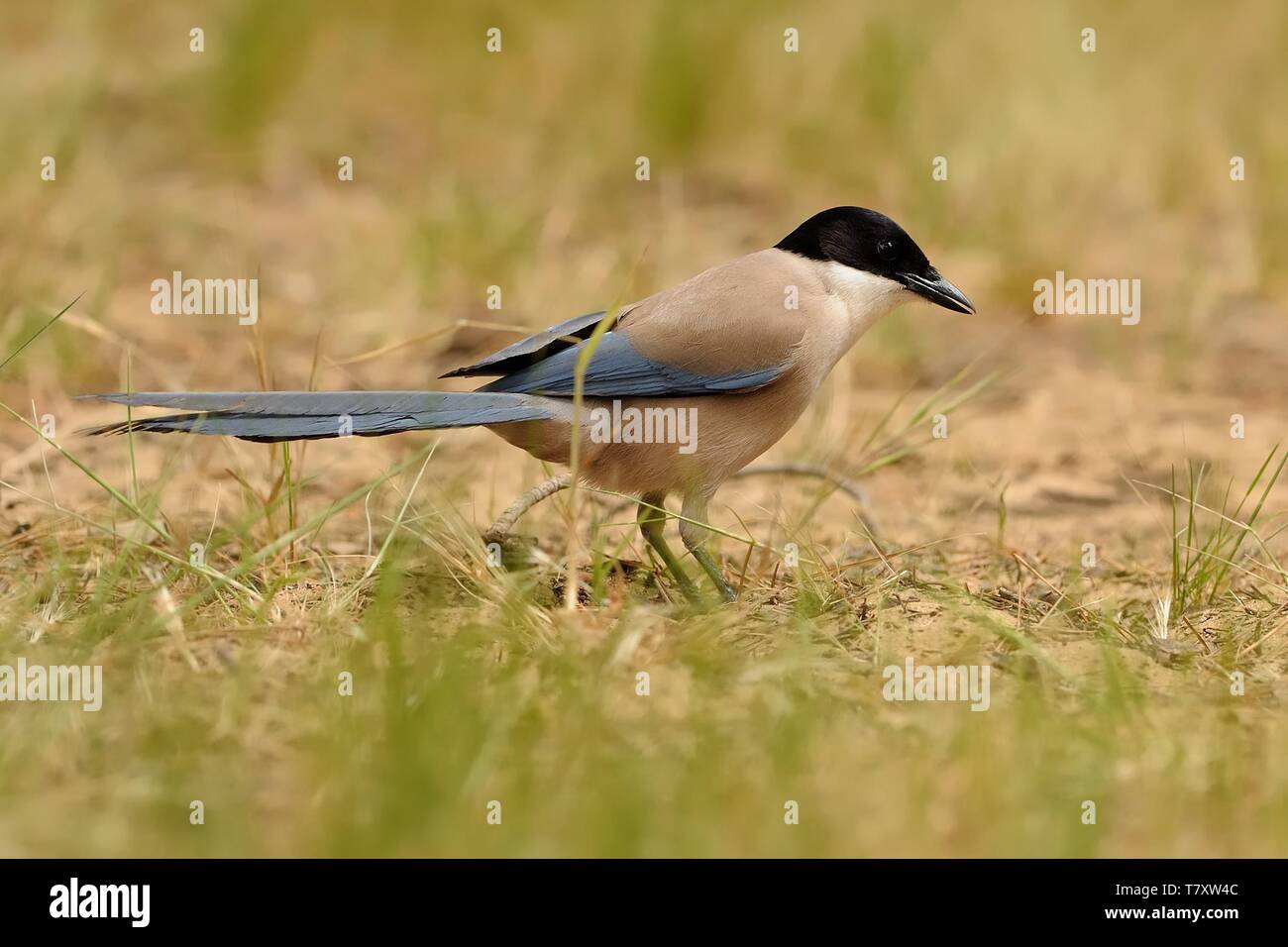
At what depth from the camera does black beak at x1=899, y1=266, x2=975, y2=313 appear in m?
4.74

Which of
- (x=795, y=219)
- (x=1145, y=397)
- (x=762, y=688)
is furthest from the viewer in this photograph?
(x=795, y=219)

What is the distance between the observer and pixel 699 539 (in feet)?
14.7

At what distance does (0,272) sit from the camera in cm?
613

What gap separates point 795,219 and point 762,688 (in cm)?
522

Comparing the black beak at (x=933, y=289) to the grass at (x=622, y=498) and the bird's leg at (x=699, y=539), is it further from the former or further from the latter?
the bird's leg at (x=699, y=539)

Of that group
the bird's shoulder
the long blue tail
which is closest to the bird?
the bird's shoulder

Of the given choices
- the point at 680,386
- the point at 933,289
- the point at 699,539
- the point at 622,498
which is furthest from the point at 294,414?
the point at 933,289

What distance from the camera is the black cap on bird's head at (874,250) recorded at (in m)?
4.70

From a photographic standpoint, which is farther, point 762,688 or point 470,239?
point 470,239

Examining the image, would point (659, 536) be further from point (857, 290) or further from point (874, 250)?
point (874, 250)

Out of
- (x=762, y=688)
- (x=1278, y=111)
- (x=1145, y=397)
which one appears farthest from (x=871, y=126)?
(x=762, y=688)

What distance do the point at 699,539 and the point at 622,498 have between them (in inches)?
26.8

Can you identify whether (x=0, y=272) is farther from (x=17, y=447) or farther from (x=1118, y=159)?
(x=1118, y=159)

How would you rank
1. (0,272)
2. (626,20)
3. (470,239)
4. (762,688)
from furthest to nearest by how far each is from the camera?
(626,20), (470,239), (0,272), (762,688)
